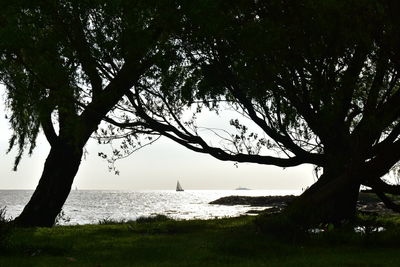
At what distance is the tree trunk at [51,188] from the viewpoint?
21562 millimetres

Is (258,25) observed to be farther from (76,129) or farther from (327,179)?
(327,179)

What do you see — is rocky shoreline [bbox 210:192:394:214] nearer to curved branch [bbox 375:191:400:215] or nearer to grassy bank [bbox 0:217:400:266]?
curved branch [bbox 375:191:400:215]

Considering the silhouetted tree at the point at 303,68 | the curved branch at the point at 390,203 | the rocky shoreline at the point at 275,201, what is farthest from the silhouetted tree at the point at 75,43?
the rocky shoreline at the point at 275,201

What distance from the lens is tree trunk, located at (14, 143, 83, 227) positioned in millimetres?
21562

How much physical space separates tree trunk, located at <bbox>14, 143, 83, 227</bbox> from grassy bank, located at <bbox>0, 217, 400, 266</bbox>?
476cm

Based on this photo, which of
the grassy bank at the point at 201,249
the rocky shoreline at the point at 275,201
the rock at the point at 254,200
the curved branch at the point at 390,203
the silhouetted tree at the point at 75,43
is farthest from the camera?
the rock at the point at 254,200

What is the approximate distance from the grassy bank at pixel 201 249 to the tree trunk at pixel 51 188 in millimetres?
4759

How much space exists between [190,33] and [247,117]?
14.5 ft

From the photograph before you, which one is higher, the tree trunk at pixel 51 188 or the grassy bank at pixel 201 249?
the tree trunk at pixel 51 188

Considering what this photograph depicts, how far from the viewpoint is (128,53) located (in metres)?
14.1

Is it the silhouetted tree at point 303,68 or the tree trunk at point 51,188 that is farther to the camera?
the tree trunk at point 51,188

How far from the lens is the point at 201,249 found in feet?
42.3

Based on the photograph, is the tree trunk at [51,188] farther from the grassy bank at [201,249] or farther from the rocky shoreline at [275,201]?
the rocky shoreline at [275,201]

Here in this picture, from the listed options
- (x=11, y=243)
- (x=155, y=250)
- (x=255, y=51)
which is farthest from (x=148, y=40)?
(x=11, y=243)
